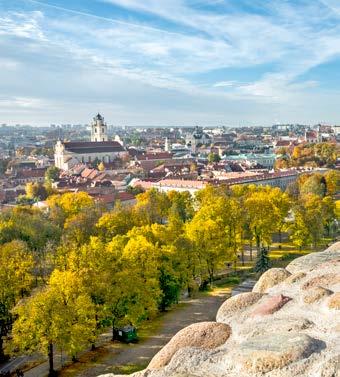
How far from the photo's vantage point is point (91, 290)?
33.6 metres

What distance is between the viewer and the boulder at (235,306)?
1842 cm

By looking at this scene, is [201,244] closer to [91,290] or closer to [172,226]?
[172,226]

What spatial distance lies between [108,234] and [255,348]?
4205 cm

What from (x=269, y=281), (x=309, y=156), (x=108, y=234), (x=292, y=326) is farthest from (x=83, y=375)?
(x=309, y=156)

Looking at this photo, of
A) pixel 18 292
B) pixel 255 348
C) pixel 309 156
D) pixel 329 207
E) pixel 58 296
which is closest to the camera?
pixel 255 348

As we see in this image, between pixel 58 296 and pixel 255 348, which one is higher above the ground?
pixel 255 348

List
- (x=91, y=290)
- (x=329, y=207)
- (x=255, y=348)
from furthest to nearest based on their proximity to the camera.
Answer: (x=329, y=207), (x=91, y=290), (x=255, y=348)

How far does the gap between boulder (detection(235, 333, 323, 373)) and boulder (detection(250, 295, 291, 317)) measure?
94.8 inches

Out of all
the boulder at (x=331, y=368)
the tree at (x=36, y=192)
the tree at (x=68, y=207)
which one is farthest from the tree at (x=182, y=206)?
the boulder at (x=331, y=368)

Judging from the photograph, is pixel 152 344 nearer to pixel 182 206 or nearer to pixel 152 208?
pixel 152 208

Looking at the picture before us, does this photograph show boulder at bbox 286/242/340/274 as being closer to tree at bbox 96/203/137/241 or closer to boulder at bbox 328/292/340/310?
boulder at bbox 328/292/340/310

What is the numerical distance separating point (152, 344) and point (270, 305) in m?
18.7

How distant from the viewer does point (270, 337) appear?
1550 cm

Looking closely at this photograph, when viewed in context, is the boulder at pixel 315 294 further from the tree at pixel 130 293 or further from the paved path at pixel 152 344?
the tree at pixel 130 293
